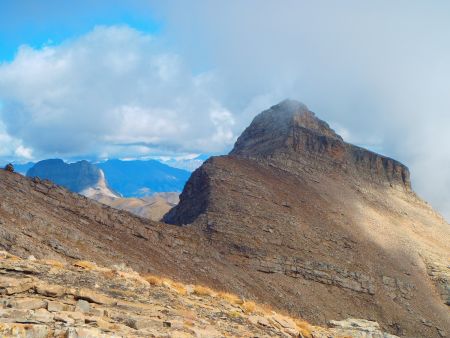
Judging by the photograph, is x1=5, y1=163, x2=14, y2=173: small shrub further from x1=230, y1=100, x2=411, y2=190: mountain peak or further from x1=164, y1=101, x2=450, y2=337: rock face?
x1=230, y1=100, x2=411, y2=190: mountain peak

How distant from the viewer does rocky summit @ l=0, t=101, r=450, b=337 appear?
3600 centimetres

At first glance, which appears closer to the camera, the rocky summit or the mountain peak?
the rocky summit

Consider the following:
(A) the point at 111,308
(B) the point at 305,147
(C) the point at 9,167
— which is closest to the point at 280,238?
(B) the point at 305,147

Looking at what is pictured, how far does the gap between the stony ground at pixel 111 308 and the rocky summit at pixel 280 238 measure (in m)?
0.18

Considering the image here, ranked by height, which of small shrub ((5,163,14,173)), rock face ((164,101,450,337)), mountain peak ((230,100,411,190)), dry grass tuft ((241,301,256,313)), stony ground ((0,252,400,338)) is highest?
mountain peak ((230,100,411,190))

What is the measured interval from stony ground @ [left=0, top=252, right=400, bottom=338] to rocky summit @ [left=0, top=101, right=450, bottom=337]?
177mm

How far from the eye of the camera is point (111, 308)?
49.7ft

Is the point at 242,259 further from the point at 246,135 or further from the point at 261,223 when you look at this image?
the point at 246,135

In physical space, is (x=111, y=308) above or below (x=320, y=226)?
below

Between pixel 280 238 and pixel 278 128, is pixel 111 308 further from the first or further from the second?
pixel 278 128

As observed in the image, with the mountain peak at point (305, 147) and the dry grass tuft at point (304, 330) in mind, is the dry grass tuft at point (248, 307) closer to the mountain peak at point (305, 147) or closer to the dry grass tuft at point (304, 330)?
the dry grass tuft at point (304, 330)

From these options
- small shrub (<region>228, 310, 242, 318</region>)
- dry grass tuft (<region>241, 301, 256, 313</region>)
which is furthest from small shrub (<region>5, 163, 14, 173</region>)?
small shrub (<region>228, 310, 242, 318</region>)

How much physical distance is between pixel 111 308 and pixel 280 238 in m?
44.3

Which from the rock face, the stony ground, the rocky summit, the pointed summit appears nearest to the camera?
the stony ground
